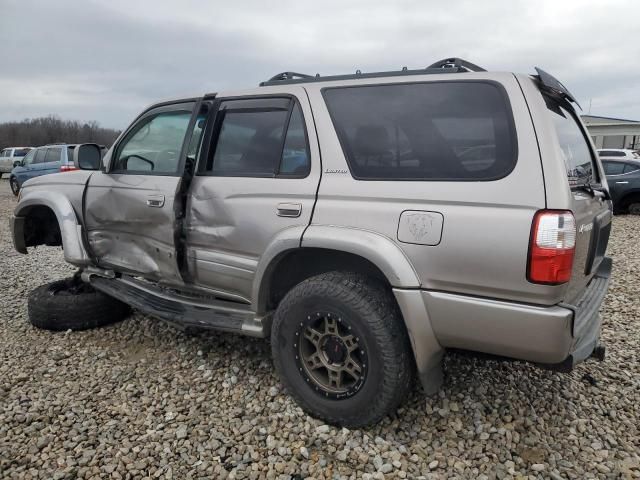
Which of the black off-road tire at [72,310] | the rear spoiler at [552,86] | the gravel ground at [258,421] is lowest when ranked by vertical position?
the gravel ground at [258,421]

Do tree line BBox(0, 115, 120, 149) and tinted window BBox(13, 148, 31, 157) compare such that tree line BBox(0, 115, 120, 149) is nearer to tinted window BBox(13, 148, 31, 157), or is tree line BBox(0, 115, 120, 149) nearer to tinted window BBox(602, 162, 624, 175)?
tinted window BBox(13, 148, 31, 157)

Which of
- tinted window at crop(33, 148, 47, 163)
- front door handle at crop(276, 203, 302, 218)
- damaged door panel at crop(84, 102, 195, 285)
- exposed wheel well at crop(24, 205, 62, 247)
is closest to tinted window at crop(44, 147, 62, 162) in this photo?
tinted window at crop(33, 148, 47, 163)

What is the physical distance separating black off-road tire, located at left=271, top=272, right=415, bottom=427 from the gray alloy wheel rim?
0.04 ft

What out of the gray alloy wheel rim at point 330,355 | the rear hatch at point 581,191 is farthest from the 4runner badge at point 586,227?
the gray alloy wheel rim at point 330,355

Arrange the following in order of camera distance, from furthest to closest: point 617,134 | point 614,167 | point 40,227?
point 617,134, point 614,167, point 40,227


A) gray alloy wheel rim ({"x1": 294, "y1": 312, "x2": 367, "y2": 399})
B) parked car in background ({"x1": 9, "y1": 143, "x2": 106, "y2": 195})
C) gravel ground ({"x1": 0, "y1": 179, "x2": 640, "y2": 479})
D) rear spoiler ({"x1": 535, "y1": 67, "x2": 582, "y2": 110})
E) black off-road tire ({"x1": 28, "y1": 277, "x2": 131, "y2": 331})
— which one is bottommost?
gravel ground ({"x1": 0, "y1": 179, "x2": 640, "y2": 479})

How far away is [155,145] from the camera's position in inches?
142

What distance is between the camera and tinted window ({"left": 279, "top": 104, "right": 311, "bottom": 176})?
8.87 ft

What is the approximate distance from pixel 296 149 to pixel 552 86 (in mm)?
1409

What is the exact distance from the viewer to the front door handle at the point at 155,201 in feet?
10.6

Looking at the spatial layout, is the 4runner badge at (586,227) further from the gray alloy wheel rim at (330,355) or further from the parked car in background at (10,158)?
the parked car in background at (10,158)

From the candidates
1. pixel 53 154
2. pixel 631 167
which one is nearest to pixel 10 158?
pixel 53 154

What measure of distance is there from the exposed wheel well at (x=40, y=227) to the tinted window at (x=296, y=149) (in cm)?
296

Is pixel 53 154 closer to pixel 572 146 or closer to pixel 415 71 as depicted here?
pixel 415 71
